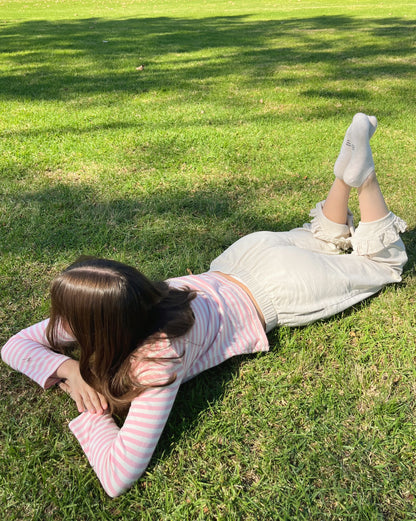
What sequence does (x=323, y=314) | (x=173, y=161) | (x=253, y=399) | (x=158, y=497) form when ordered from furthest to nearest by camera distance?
(x=173, y=161), (x=323, y=314), (x=253, y=399), (x=158, y=497)

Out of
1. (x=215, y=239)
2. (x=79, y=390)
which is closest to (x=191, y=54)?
(x=215, y=239)

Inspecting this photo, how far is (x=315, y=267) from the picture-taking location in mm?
2309

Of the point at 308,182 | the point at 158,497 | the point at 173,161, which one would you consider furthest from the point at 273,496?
the point at 173,161

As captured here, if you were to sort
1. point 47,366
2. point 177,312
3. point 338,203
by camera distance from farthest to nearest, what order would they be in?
point 338,203 → point 47,366 → point 177,312

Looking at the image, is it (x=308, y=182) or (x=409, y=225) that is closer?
(x=409, y=225)

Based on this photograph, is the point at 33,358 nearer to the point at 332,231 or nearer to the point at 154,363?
the point at 154,363

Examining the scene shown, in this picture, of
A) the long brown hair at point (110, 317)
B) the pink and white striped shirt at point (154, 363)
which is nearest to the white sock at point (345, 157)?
the pink and white striped shirt at point (154, 363)

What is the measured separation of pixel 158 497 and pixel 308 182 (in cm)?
286

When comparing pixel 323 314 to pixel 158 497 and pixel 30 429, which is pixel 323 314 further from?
pixel 30 429

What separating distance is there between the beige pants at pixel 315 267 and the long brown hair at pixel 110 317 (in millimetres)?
617

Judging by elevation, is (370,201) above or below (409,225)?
above

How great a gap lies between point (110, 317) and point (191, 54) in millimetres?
8178

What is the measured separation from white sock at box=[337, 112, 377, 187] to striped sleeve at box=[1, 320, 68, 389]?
1650 mm

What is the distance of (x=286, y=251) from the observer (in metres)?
2.36
